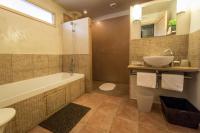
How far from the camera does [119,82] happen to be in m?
3.51

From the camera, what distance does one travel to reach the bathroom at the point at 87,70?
1.40 meters

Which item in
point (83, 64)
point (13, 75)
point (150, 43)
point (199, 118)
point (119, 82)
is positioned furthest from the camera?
point (119, 82)

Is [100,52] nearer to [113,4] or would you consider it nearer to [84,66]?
[84,66]

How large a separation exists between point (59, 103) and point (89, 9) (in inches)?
113

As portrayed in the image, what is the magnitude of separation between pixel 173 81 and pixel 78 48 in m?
2.29

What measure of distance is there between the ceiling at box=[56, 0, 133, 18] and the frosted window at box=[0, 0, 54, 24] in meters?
0.52

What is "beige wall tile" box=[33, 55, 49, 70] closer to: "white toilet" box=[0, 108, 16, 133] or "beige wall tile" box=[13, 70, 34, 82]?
"beige wall tile" box=[13, 70, 34, 82]

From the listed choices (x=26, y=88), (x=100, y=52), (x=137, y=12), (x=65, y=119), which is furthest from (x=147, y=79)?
(x=26, y=88)

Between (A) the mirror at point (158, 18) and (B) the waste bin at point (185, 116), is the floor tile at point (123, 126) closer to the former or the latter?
(B) the waste bin at point (185, 116)

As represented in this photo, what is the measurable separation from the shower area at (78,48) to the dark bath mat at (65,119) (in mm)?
904

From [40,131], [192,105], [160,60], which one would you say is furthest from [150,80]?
[40,131]

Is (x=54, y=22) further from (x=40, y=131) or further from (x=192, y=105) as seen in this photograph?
(x=192, y=105)

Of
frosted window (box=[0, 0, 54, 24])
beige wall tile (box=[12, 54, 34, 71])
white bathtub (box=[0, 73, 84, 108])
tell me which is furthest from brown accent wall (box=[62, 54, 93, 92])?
frosted window (box=[0, 0, 54, 24])

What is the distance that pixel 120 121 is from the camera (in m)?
1.53
